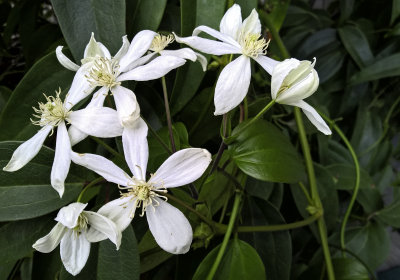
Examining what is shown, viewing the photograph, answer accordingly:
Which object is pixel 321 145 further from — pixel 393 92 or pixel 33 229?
pixel 33 229

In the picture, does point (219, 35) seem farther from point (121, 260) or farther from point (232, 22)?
point (121, 260)

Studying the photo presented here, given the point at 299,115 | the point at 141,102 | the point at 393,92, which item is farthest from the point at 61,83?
the point at 393,92

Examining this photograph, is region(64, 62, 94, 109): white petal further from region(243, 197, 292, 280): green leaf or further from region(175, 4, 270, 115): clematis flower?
region(243, 197, 292, 280): green leaf

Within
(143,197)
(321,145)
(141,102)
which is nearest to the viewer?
(143,197)

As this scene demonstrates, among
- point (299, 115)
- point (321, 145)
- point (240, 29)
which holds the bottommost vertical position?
point (321, 145)

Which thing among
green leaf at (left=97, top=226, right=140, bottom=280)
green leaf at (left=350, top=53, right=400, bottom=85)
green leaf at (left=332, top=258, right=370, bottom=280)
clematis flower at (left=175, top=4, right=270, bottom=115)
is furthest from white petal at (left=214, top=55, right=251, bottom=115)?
green leaf at (left=350, top=53, right=400, bottom=85)

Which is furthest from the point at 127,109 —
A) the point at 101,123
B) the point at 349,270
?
the point at 349,270

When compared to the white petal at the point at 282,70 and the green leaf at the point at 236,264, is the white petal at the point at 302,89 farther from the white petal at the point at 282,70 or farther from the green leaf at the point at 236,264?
the green leaf at the point at 236,264
